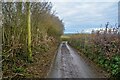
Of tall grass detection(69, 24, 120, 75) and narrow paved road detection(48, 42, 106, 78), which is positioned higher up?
tall grass detection(69, 24, 120, 75)

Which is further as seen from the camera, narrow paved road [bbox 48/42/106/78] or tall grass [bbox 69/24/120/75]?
tall grass [bbox 69/24/120/75]

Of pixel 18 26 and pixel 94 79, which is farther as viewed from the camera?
pixel 18 26

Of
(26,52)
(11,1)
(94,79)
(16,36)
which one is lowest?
(94,79)

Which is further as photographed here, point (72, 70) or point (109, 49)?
point (109, 49)

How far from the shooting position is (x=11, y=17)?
14.5 meters

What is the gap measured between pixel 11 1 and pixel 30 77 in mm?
5007

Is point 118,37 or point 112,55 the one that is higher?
point 118,37

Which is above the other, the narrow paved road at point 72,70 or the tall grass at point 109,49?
the tall grass at point 109,49

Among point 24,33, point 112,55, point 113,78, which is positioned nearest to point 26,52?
point 24,33

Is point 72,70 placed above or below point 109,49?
below

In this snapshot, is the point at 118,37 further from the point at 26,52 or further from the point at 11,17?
the point at 11,17

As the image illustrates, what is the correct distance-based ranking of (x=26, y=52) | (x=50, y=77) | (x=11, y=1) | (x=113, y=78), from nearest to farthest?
1. (x=113, y=78)
2. (x=50, y=77)
3. (x=11, y=1)
4. (x=26, y=52)

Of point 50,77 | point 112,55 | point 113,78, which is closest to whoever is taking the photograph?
point 113,78

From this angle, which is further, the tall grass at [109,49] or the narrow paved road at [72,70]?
the tall grass at [109,49]
